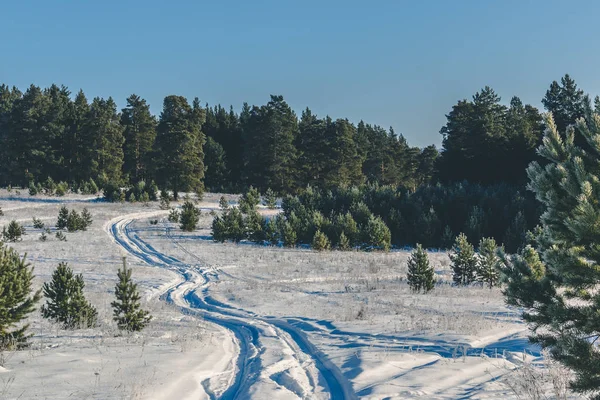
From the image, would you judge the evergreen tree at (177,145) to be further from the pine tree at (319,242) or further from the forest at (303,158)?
the pine tree at (319,242)

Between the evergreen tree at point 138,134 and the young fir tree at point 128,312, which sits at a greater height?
the evergreen tree at point 138,134

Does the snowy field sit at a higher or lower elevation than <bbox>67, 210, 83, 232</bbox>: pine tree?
lower

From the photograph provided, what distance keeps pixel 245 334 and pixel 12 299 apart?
5.35 meters

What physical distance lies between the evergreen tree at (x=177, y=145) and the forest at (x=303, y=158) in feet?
0.41

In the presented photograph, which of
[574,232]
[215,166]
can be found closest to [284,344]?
[574,232]

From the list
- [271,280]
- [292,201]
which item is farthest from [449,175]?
[271,280]

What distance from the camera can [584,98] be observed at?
552cm

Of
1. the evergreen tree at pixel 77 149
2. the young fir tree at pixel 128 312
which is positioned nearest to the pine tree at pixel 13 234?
the young fir tree at pixel 128 312

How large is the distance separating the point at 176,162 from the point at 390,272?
116 feet

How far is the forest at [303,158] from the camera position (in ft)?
135

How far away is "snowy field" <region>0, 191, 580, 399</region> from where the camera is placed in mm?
7094

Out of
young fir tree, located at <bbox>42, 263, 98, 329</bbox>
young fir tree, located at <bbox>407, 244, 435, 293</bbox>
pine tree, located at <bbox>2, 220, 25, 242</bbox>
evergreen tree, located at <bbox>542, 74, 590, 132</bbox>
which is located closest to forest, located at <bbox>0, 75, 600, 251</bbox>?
evergreen tree, located at <bbox>542, 74, 590, 132</bbox>

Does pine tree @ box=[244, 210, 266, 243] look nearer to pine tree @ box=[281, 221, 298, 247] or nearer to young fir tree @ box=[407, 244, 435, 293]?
pine tree @ box=[281, 221, 298, 247]

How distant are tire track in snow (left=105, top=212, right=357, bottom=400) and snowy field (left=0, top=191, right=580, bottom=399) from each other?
0.04 meters
